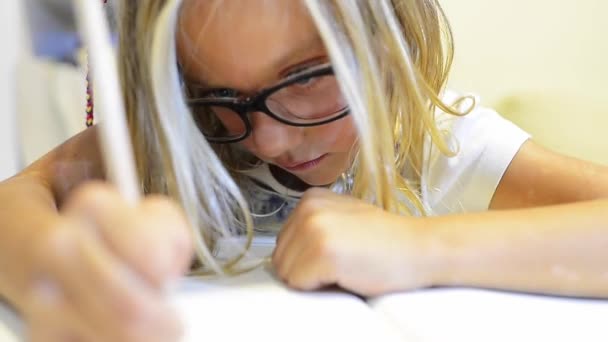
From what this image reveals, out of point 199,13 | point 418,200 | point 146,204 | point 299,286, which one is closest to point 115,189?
point 146,204

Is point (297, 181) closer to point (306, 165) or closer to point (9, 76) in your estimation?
point (306, 165)

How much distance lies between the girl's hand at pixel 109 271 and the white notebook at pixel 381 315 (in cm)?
13

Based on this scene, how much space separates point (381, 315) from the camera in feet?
1.28

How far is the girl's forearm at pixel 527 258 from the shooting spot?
1.38 ft

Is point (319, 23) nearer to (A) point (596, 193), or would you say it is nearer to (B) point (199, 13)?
(B) point (199, 13)

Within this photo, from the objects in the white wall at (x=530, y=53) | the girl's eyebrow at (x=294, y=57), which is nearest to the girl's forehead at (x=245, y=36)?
the girl's eyebrow at (x=294, y=57)

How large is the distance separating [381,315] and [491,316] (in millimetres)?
66

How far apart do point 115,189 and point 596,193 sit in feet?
1.58

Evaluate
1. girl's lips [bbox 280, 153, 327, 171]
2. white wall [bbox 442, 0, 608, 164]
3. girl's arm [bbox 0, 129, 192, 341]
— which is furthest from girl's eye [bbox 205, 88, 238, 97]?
white wall [bbox 442, 0, 608, 164]

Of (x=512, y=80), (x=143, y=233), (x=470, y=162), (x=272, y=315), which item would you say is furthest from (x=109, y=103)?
(x=512, y=80)

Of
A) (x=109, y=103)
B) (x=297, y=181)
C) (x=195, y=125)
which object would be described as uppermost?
(x=109, y=103)

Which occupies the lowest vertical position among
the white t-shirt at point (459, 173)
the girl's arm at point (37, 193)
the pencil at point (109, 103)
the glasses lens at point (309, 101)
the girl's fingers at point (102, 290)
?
the white t-shirt at point (459, 173)

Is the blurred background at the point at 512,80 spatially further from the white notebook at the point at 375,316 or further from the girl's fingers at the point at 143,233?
the girl's fingers at the point at 143,233

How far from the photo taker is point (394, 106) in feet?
1.95
